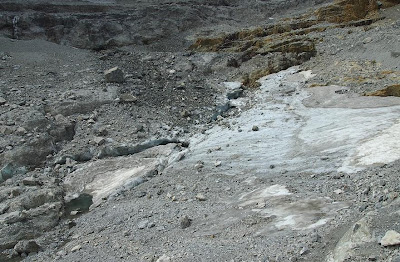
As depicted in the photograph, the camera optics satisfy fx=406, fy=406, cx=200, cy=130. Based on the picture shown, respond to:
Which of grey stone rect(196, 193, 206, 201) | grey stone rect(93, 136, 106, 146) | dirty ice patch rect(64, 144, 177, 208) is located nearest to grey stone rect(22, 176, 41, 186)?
dirty ice patch rect(64, 144, 177, 208)

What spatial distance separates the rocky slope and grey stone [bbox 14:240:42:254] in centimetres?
2

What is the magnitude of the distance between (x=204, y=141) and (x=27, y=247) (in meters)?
5.22

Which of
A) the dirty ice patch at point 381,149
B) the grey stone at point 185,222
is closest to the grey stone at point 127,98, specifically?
the grey stone at point 185,222

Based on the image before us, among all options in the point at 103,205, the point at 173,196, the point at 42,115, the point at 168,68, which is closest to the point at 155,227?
the point at 173,196

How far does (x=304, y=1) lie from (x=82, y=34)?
1407 centimetres

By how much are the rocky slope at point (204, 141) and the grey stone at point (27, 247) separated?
0.02m

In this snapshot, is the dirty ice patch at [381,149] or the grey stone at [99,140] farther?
the grey stone at [99,140]

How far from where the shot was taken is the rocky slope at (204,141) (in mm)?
5938

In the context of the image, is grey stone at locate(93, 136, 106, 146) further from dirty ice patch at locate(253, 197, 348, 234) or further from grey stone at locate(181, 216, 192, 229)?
dirty ice patch at locate(253, 197, 348, 234)

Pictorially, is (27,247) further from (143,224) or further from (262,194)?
(262,194)

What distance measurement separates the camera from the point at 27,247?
7.21 m

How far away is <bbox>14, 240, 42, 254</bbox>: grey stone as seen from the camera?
7203 mm

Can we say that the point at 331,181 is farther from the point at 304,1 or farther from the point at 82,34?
the point at 304,1

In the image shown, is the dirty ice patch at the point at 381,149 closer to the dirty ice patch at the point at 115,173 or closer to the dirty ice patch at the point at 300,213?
the dirty ice patch at the point at 300,213
